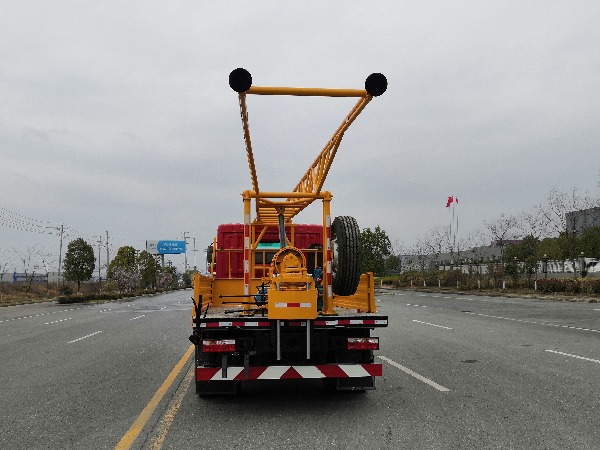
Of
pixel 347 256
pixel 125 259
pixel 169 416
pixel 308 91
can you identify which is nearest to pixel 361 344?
pixel 347 256

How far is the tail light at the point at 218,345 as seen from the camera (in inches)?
247

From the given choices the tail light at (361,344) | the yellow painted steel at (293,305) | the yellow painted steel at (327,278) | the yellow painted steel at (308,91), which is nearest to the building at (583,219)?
the yellow painted steel at (327,278)

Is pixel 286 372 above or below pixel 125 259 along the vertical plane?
below

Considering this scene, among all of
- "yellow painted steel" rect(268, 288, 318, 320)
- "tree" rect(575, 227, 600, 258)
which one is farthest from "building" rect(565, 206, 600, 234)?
"yellow painted steel" rect(268, 288, 318, 320)

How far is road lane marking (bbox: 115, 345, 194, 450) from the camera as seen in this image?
203 inches

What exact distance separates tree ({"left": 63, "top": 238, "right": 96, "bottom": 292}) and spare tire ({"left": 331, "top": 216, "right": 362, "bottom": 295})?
51105mm

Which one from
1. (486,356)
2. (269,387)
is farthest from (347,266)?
(486,356)

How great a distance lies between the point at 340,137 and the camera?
677 cm

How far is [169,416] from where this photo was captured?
6145 millimetres

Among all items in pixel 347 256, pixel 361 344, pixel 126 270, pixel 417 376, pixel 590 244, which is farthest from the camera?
pixel 126 270

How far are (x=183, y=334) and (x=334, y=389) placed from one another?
355 inches

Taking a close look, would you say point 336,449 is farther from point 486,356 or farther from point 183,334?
point 183,334

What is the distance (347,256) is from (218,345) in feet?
6.21

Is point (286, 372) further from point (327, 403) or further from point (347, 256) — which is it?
point (347, 256)
